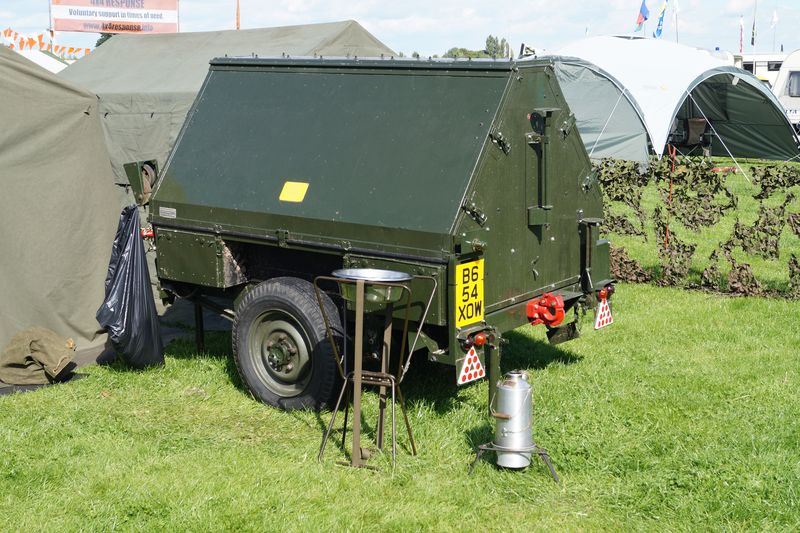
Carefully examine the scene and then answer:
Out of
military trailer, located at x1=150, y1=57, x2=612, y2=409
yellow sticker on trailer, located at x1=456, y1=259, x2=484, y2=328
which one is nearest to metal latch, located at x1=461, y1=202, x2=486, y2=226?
military trailer, located at x1=150, y1=57, x2=612, y2=409

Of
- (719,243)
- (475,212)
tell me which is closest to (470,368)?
(475,212)

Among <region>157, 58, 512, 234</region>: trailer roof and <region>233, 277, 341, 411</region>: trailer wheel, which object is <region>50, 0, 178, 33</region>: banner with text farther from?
<region>233, 277, 341, 411</region>: trailer wheel

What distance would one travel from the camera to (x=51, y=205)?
28.1ft

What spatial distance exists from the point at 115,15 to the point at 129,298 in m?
31.7

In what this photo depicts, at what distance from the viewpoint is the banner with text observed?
36312mm

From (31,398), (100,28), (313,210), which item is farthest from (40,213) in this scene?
(100,28)

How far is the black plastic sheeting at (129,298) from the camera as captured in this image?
24.5 feet

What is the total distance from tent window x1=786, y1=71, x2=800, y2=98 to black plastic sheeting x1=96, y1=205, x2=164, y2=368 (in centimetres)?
2770

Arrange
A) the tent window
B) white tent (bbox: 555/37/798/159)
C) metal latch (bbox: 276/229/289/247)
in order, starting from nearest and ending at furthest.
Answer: metal latch (bbox: 276/229/289/247) < white tent (bbox: 555/37/798/159) < the tent window

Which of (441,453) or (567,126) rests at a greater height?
(567,126)

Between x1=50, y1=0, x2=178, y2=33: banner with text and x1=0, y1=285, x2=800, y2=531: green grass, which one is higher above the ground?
x1=50, y1=0, x2=178, y2=33: banner with text

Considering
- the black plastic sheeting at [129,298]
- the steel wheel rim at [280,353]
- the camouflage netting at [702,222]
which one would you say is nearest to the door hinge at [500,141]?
the steel wheel rim at [280,353]

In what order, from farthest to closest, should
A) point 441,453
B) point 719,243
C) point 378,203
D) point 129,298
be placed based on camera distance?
point 719,243
point 129,298
point 378,203
point 441,453

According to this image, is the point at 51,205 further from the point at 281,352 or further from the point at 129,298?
the point at 281,352
